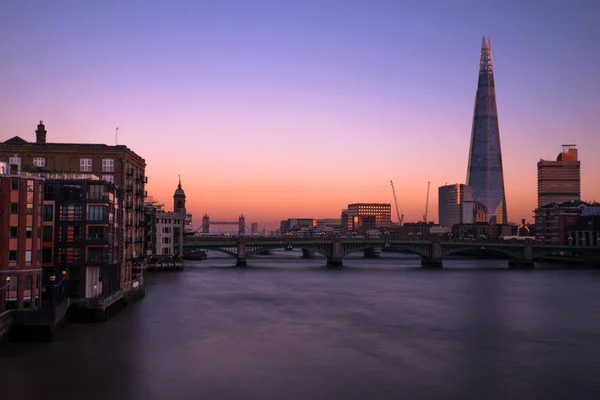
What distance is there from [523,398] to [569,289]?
7151cm

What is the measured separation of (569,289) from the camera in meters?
100

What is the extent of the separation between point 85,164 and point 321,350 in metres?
36.0

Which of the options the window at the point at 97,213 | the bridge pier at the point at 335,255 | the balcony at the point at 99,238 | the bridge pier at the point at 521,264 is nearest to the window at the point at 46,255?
the balcony at the point at 99,238

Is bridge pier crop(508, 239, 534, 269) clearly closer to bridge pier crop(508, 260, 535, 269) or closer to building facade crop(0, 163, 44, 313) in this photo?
bridge pier crop(508, 260, 535, 269)

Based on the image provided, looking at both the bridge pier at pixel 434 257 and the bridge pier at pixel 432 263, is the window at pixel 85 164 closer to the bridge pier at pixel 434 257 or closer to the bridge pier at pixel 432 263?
the bridge pier at pixel 432 263

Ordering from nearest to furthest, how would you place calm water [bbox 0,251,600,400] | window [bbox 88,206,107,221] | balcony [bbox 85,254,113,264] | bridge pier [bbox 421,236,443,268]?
calm water [bbox 0,251,600,400] → balcony [bbox 85,254,113,264] → window [bbox 88,206,107,221] → bridge pier [bbox 421,236,443,268]

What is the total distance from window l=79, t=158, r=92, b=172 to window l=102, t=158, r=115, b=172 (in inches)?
59.4

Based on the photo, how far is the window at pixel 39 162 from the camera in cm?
6675

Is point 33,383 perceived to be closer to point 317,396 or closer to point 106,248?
point 317,396

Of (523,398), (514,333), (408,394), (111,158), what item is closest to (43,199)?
(111,158)

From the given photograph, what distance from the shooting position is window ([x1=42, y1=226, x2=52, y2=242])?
179ft

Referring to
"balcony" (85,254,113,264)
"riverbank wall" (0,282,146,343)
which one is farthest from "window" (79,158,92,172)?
"riverbank wall" (0,282,146,343)

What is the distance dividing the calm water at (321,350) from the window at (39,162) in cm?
1876

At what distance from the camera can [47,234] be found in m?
54.7
